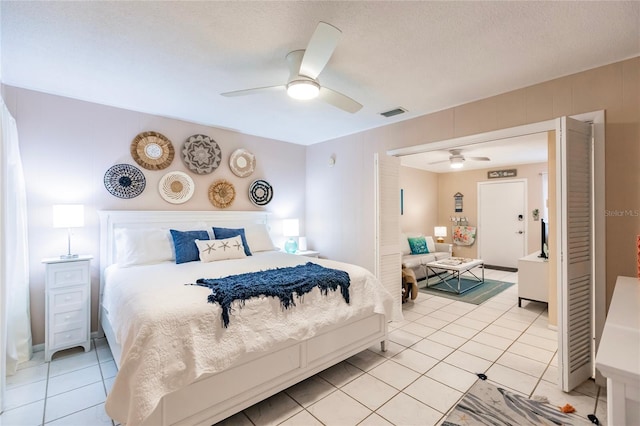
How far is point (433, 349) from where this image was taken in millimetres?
2855

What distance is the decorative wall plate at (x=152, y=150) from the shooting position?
340cm

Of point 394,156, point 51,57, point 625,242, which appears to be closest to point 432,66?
point 394,156

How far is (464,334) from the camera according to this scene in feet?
10.5

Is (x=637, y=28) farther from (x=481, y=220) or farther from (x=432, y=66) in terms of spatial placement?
(x=481, y=220)

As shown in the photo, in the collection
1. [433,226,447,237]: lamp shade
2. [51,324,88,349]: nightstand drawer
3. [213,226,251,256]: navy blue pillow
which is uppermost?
[213,226,251,256]: navy blue pillow

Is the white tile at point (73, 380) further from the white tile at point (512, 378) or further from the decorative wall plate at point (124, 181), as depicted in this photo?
the white tile at point (512, 378)

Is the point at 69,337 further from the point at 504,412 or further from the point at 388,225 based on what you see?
the point at 504,412

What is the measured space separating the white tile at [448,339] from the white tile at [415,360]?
40 cm

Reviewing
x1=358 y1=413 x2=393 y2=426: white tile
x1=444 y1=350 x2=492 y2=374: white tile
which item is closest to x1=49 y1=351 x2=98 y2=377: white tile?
x1=358 y1=413 x2=393 y2=426: white tile

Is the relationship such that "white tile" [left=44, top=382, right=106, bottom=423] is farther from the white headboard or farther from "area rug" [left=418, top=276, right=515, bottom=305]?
"area rug" [left=418, top=276, right=515, bottom=305]

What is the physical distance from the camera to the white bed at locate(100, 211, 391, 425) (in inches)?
60.0

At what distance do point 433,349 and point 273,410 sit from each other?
66.0 inches

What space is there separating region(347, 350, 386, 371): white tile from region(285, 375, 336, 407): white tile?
15.2 inches

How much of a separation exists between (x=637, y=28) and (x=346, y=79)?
A: 196 cm
